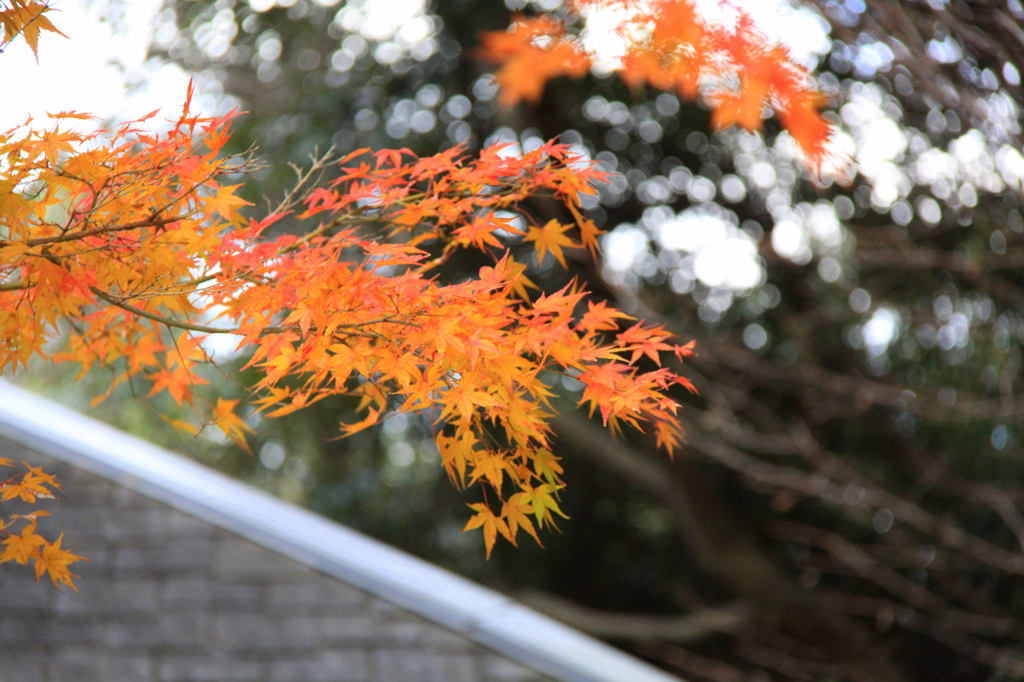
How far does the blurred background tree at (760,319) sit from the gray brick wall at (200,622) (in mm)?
1418

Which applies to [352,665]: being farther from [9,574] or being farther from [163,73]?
[163,73]

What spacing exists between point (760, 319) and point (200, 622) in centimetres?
250

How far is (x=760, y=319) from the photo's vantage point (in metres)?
3.28

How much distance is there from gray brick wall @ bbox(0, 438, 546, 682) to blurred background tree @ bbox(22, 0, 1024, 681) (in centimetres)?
142

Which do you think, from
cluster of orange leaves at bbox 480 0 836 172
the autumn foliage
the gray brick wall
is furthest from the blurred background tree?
the autumn foliage

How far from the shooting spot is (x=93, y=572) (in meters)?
1.65

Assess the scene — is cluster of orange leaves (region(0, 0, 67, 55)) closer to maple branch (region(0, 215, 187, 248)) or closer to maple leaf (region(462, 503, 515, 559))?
maple branch (region(0, 215, 187, 248))

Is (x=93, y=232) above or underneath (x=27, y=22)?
underneath

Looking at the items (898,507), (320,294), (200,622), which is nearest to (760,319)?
(898,507)

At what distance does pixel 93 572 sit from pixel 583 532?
2476 mm

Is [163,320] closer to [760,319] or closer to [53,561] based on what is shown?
[53,561]

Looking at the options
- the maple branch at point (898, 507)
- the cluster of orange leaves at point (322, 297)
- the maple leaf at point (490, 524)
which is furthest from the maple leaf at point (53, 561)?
the maple branch at point (898, 507)

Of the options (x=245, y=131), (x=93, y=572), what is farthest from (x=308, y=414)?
(x=93, y=572)

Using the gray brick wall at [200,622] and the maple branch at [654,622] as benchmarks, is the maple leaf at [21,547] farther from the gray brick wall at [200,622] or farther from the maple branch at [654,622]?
the maple branch at [654,622]
